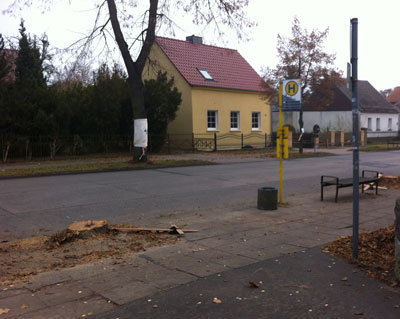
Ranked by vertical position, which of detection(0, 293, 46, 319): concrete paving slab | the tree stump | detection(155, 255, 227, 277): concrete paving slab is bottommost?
detection(0, 293, 46, 319): concrete paving slab

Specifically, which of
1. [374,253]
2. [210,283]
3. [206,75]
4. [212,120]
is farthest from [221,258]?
[206,75]

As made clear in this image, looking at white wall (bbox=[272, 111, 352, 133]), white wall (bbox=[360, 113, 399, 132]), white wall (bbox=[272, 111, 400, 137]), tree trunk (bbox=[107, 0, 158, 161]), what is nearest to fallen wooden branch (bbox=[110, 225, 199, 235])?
tree trunk (bbox=[107, 0, 158, 161])

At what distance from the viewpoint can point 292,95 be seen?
9.58m

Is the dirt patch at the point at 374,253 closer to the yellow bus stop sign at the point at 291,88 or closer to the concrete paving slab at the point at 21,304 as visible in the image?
the concrete paving slab at the point at 21,304

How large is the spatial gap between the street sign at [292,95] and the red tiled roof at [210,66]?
20771 mm

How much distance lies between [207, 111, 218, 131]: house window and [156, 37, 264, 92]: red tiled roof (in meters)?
2.15

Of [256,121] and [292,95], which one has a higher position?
[256,121]

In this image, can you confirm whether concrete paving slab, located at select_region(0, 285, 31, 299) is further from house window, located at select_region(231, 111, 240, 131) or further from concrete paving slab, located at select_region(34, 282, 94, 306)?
house window, located at select_region(231, 111, 240, 131)

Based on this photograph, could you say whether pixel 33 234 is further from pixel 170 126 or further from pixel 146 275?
pixel 170 126

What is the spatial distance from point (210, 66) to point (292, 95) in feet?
81.2

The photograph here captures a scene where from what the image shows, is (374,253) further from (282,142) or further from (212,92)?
(212,92)

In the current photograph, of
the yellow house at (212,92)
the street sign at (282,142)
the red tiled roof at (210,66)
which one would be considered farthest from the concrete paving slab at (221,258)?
the red tiled roof at (210,66)

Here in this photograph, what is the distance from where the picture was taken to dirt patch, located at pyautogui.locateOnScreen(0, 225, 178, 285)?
5234mm

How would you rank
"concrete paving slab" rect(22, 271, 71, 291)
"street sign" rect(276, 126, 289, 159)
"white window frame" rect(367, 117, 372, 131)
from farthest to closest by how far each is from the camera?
"white window frame" rect(367, 117, 372, 131) < "street sign" rect(276, 126, 289, 159) < "concrete paving slab" rect(22, 271, 71, 291)
